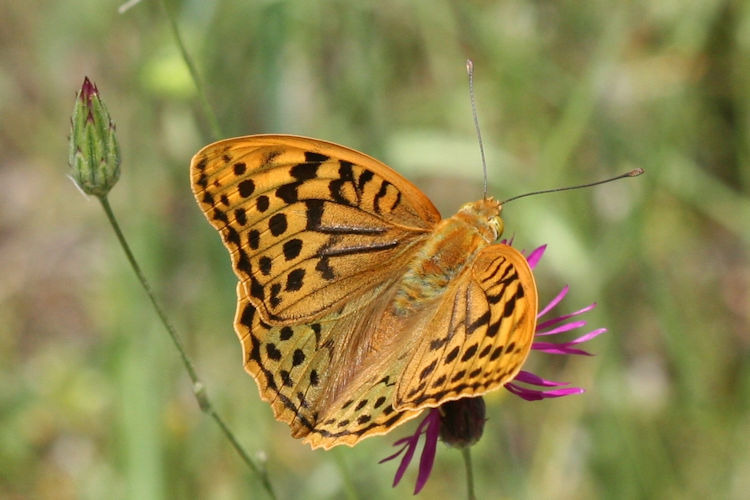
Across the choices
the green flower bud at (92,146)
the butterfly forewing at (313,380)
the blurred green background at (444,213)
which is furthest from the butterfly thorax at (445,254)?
the blurred green background at (444,213)

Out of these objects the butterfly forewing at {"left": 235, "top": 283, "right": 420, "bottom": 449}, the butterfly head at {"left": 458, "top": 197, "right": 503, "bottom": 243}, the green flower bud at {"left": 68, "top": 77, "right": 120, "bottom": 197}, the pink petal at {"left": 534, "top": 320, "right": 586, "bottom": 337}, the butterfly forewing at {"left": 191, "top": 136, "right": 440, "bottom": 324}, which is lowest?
the pink petal at {"left": 534, "top": 320, "right": 586, "bottom": 337}

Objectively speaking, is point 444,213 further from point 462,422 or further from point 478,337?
point 478,337

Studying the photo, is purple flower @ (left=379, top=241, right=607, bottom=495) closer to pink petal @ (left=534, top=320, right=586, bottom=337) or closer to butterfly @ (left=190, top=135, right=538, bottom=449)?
pink petal @ (left=534, top=320, right=586, bottom=337)

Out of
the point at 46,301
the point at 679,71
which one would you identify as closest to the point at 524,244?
the point at 679,71

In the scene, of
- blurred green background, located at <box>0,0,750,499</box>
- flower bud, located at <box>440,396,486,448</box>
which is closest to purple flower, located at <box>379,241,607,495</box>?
flower bud, located at <box>440,396,486,448</box>

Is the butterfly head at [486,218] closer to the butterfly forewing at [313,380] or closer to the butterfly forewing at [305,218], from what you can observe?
the butterfly forewing at [305,218]

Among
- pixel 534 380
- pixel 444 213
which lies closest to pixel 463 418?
pixel 534 380
